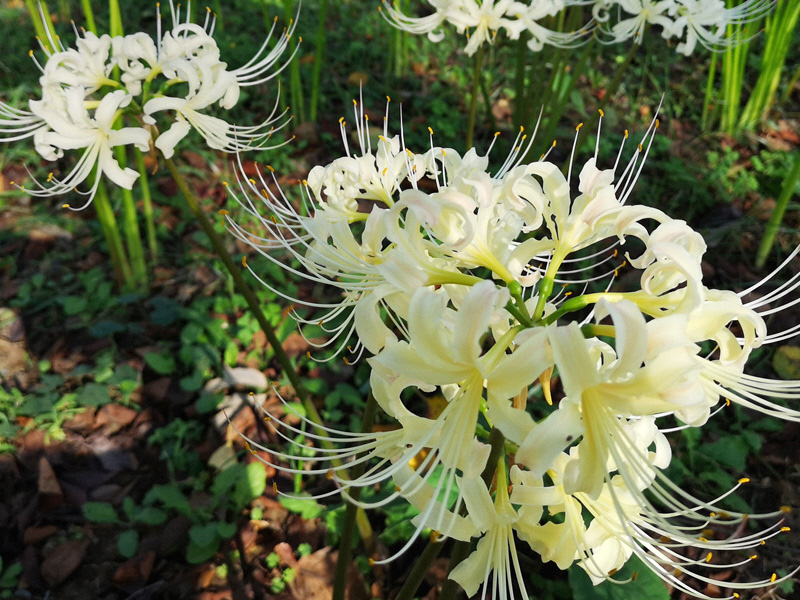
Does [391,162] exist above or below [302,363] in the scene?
above

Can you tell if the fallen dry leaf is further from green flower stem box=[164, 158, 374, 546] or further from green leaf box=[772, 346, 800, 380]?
green leaf box=[772, 346, 800, 380]

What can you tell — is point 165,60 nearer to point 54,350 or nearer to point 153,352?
point 153,352

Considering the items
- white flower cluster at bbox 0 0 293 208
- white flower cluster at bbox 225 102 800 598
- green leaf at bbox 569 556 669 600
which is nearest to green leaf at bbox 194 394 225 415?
white flower cluster at bbox 0 0 293 208

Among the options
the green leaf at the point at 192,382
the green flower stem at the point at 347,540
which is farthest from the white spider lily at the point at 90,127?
the green leaf at the point at 192,382

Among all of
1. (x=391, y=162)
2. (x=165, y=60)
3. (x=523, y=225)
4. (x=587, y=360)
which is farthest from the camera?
(x=165, y=60)

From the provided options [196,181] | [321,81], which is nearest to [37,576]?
[196,181]
